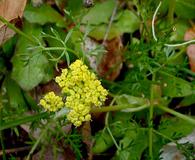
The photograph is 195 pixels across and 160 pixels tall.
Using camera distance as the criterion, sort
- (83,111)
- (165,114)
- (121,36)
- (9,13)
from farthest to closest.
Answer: (121,36) → (165,114) → (9,13) → (83,111)

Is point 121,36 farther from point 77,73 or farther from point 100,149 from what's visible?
point 77,73

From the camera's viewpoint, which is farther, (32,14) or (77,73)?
(32,14)

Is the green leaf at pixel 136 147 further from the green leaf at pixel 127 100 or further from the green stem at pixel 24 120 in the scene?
the green stem at pixel 24 120

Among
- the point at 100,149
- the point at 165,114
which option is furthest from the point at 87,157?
the point at 165,114

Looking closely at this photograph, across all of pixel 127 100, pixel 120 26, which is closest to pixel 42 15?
pixel 120 26

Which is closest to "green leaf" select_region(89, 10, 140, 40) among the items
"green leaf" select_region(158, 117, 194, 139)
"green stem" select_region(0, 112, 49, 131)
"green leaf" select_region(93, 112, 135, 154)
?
"green leaf" select_region(93, 112, 135, 154)

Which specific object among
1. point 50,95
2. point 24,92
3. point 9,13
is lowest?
point 24,92

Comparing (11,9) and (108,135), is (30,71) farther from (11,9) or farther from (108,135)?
(108,135)

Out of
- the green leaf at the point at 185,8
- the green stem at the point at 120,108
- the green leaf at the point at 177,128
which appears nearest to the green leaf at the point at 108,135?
the green stem at the point at 120,108

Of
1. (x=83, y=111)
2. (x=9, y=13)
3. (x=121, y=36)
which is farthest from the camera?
(x=121, y=36)
